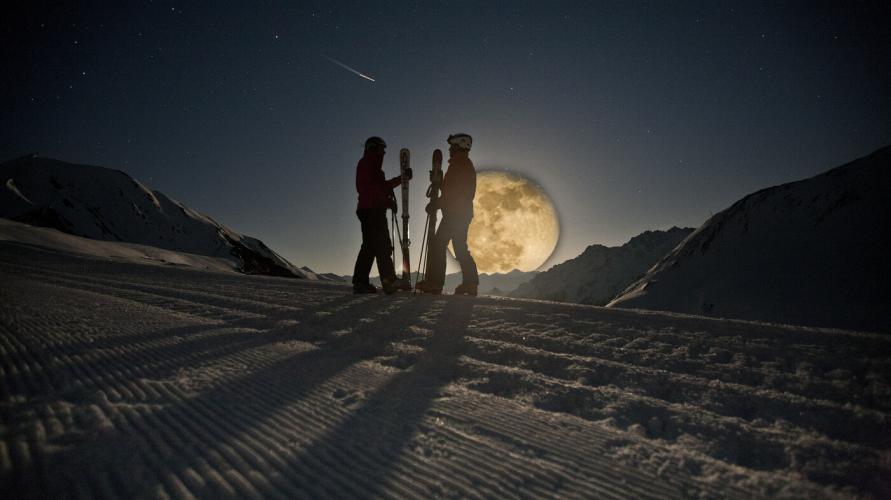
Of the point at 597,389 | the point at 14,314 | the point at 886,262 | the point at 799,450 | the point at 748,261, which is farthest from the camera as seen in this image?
the point at 748,261

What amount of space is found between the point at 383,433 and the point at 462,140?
21.8 ft

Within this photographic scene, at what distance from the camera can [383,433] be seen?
5.41 ft

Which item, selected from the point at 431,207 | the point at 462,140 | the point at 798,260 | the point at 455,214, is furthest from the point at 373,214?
the point at 798,260

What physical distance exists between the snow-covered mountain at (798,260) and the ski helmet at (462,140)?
3745cm

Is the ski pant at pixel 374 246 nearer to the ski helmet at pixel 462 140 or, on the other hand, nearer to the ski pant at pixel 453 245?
the ski pant at pixel 453 245

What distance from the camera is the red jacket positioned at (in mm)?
7047

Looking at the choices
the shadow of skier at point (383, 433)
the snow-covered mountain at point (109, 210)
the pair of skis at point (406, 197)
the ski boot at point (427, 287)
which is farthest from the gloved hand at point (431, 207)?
the snow-covered mountain at point (109, 210)

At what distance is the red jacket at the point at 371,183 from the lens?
705cm

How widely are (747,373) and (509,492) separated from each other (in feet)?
→ 6.90

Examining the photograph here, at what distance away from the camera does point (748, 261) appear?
A: 1998 inches

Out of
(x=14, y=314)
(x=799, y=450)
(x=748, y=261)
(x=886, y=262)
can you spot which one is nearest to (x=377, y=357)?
(x=799, y=450)

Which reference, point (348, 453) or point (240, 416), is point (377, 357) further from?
point (348, 453)

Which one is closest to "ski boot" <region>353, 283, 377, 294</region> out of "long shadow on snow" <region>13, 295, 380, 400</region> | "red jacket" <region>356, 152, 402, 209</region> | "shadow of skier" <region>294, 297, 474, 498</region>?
"red jacket" <region>356, 152, 402, 209</region>

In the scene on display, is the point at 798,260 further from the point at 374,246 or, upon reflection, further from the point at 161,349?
the point at 161,349
